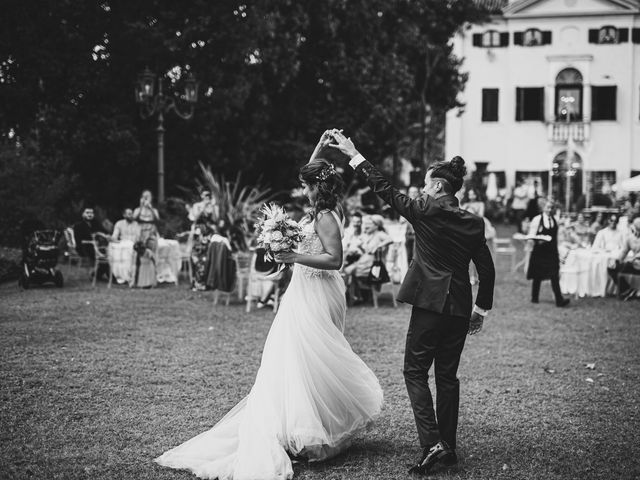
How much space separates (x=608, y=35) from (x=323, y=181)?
37098 mm

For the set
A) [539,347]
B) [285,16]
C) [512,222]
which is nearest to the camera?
[539,347]

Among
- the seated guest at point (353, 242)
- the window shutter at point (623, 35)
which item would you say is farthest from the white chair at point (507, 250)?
the window shutter at point (623, 35)

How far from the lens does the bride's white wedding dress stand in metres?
4.45

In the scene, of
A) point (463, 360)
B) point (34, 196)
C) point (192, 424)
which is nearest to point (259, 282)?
point (463, 360)

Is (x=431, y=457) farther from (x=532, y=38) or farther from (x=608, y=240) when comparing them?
(x=532, y=38)

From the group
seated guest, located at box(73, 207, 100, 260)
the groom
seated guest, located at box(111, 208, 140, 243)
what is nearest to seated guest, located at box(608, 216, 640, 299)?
seated guest, located at box(111, 208, 140, 243)

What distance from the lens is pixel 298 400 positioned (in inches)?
180

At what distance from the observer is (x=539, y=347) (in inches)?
349

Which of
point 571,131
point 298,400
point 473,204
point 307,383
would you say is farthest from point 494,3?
point 298,400

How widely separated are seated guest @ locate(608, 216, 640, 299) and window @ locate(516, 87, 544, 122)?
2526 centimetres

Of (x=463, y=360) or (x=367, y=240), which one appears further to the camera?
(x=367, y=240)

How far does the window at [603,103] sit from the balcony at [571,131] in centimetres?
77

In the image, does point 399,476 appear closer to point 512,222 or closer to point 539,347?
point 539,347

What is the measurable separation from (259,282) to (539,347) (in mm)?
4761
